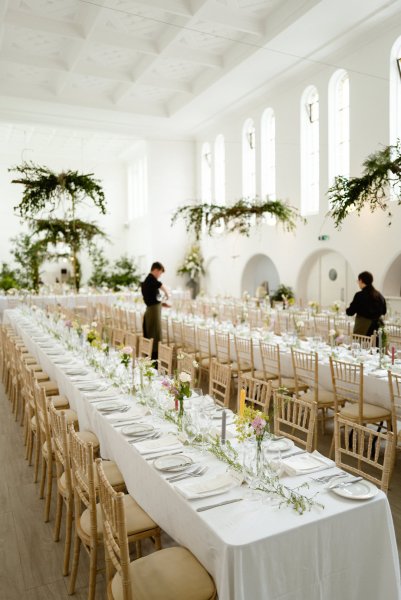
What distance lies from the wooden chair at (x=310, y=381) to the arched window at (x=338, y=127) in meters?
7.90

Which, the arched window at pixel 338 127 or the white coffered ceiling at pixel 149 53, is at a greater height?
the white coffered ceiling at pixel 149 53

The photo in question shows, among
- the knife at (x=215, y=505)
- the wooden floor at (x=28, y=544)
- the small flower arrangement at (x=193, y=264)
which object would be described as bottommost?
the wooden floor at (x=28, y=544)

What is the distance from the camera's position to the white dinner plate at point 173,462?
2.79 m

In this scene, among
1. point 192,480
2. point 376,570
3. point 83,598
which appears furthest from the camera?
point 83,598

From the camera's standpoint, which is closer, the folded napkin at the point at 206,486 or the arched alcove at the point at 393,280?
the folded napkin at the point at 206,486

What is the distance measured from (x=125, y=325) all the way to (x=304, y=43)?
7792mm

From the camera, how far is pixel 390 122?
1067 cm

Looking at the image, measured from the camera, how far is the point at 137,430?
11.2ft

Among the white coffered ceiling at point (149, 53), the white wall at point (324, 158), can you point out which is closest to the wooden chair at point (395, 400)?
the white wall at point (324, 158)

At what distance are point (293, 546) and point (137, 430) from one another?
1505 millimetres

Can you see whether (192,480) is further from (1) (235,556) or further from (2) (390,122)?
(2) (390,122)

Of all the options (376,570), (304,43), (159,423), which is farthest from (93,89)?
(376,570)

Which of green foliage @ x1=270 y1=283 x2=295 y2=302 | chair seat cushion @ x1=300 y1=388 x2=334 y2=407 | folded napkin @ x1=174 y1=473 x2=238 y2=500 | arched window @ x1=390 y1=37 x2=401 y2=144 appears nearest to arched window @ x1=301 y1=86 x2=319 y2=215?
green foliage @ x1=270 y1=283 x2=295 y2=302

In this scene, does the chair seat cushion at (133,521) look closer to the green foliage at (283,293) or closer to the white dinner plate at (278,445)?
the white dinner plate at (278,445)
